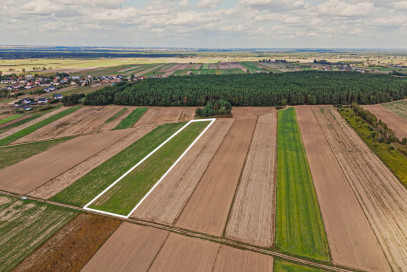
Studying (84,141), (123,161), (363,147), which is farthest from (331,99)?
(84,141)

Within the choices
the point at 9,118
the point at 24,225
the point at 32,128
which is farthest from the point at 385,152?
the point at 9,118

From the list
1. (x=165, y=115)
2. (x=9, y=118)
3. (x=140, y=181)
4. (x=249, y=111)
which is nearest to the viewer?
(x=140, y=181)

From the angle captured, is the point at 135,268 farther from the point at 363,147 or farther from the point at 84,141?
the point at 363,147

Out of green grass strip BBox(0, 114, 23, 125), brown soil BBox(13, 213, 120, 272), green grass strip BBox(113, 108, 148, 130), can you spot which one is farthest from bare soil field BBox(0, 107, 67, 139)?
brown soil BBox(13, 213, 120, 272)

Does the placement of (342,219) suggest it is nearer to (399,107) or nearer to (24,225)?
(24,225)

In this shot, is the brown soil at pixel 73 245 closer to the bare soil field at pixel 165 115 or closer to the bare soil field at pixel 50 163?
the bare soil field at pixel 50 163
